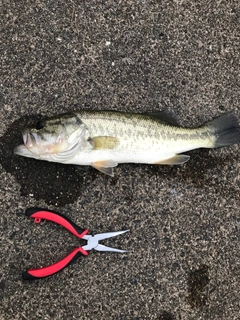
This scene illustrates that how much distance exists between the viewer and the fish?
2.85 metres

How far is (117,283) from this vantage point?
10.1ft

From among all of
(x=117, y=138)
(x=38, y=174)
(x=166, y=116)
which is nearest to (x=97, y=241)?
(x=38, y=174)

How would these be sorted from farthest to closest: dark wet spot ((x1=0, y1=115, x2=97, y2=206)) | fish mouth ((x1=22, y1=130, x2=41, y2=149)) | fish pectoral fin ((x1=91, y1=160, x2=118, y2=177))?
1. dark wet spot ((x1=0, y1=115, x2=97, y2=206))
2. fish pectoral fin ((x1=91, y1=160, x2=118, y2=177))
3. fish mouth ((x1=22, y1=130, x2=41, y2=149))

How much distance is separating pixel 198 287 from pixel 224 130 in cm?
122

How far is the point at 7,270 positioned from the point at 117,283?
0.81 meters

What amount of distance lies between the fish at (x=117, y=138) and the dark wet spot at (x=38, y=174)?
13 centimetres

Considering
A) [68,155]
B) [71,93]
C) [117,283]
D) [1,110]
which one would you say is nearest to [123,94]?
[71,93]

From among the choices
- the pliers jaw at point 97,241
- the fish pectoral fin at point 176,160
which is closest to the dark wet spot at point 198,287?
the pliers jaw at point 97,241

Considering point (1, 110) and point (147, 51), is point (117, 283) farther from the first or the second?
point (147, 51)

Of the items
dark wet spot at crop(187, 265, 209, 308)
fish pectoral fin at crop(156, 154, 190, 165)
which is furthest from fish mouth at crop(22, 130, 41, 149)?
dark wet spot at crop(187, 265, 209, 308)

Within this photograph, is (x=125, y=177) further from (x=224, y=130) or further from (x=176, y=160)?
(x=224, y=130)

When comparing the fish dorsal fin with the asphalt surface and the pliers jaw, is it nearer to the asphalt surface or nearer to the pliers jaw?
the asphalt surface

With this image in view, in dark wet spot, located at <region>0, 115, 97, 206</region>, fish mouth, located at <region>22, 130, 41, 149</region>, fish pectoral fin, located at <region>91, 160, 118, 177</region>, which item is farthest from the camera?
dark wet spot, located at <region>0, 115, 97, 206</region>

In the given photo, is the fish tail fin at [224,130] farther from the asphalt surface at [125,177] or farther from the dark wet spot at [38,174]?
the dark wet spot at [38,174]
